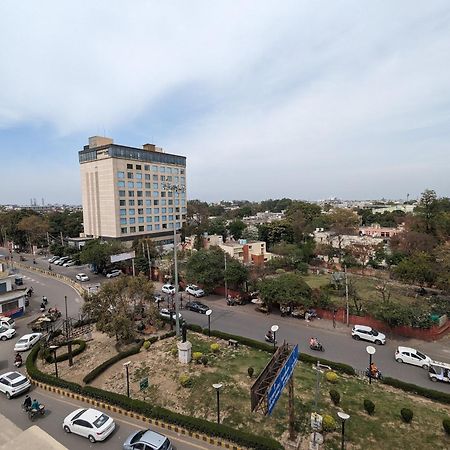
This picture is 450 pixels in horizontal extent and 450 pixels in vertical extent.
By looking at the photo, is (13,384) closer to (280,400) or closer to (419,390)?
(280,400)

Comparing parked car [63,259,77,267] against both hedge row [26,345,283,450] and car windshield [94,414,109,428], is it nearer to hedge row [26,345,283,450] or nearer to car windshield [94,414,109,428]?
hedge row [26,345,283,450]

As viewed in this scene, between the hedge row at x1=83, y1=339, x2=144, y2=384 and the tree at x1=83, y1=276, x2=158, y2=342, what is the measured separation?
904 mm

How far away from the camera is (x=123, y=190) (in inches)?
2420

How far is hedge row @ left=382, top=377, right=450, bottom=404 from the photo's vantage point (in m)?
15.1

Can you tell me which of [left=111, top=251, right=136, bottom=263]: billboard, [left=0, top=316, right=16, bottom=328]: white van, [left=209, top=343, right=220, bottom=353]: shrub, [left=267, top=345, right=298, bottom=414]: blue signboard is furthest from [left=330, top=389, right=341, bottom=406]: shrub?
[left=111, top=251, right=136, bottom=263]: billboard

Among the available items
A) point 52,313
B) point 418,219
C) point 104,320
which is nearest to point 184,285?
point 52,313

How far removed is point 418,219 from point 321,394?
3877 cm

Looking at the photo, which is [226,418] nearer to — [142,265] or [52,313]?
[52,313]

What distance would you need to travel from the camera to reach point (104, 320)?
20.5 m

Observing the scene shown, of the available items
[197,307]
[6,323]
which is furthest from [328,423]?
[6,323]

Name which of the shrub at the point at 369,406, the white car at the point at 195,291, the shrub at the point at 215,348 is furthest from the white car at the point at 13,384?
the white car at the point at 195,291

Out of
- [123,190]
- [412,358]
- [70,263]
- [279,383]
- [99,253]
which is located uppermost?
[123,190]

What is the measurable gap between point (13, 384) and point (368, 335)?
2285cm

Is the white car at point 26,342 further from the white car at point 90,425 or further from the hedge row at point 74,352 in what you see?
the white car at point 90,425
